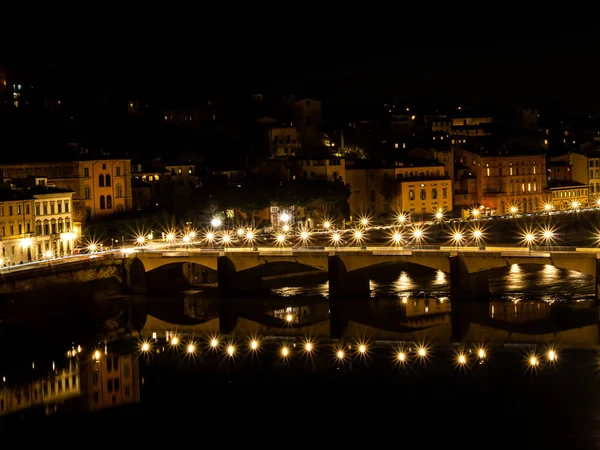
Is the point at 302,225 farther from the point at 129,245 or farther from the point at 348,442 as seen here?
the point at 348,442

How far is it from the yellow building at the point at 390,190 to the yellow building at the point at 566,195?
47.1 ft

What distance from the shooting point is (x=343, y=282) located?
53.3 m

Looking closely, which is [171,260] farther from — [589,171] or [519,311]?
[589,171]

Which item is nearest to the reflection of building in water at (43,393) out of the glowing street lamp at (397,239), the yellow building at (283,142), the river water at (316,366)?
the river water at (316,366)

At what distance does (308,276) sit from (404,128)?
131 feet

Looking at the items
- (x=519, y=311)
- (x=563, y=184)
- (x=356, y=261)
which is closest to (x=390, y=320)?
(x=519, y=311)

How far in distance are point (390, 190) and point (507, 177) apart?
1426 cm

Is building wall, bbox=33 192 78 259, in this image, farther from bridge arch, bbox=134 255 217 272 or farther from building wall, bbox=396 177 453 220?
building wall, bbox=396 177 453 220

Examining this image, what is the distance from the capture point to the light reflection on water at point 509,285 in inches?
2080

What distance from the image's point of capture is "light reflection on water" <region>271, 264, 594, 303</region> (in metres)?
52.8

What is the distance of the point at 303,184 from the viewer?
250ft

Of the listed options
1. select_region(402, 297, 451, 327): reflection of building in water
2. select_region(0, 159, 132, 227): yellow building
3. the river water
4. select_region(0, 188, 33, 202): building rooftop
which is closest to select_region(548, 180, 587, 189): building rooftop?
select_region(0, 159, 132, 227): yellow building

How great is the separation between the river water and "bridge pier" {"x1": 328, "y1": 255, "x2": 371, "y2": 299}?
854 millimetres

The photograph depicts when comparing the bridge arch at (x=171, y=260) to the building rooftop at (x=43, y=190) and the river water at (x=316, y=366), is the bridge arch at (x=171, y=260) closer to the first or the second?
the river water at (x=316, y=366)
